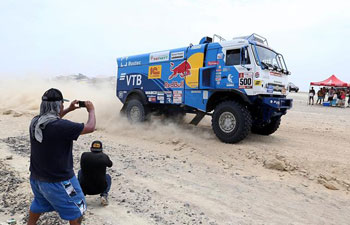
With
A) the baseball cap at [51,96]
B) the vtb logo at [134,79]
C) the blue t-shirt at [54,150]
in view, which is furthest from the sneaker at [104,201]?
the vtb logo at [134,79]

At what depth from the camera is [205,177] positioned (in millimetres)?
4980

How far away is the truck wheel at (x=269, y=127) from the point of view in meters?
8.63

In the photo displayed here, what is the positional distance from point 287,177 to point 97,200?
143 inches

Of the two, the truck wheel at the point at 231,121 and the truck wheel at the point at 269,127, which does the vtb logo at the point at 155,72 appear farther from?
the truck wheel at the point at 269,127

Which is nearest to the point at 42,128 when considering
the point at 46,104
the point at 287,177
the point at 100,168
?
the point at 46,104

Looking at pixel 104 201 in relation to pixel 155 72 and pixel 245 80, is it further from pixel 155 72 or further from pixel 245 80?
pixel 155 72

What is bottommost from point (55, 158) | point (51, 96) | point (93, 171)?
point (93, 171)

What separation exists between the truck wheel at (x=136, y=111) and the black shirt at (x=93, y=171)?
20.5 ft

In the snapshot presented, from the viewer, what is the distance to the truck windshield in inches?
287

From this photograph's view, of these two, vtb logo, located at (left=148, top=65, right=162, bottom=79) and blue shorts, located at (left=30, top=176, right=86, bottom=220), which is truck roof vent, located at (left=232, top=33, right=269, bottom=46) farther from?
blue shorts, located at (left=30, top=176, right=86, bottom=220)

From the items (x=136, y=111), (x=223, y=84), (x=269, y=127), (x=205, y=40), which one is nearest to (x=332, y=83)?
(x=269, y=127)

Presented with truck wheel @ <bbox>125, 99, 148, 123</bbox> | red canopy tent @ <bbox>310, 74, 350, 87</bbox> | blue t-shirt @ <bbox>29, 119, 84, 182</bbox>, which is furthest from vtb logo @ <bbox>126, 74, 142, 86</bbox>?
red canopy tent @ <bbox>310, 74, 350, 87</bbox>

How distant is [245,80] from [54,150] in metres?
5.80

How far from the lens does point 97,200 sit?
3812 millimetres
